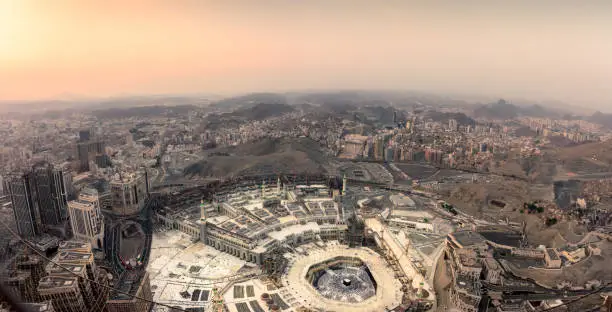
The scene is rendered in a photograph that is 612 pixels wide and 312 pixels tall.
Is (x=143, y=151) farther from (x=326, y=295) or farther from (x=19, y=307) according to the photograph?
(x=19, y=307)

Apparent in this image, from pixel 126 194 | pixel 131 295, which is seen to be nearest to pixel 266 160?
pixel 126 194

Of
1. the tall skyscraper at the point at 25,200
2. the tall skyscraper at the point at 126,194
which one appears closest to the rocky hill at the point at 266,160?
the tall skyscraper at the point at 126,194

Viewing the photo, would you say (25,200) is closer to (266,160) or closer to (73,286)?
(73,286)

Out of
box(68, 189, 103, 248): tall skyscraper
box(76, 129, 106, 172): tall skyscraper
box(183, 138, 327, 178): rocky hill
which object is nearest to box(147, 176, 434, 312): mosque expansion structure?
box(68, 189, 103, 248): tall skyscraper

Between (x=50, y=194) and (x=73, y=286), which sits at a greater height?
(x=50, y=194)

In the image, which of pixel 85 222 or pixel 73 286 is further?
pixel 85 222

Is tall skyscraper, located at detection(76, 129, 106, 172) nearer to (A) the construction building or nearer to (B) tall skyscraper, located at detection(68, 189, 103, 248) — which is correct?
(B) tall skyscraper, located at detection(68, 189, 103, 248)

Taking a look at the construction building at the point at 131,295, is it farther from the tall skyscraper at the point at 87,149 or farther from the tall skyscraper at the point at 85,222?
the tall skyscraper at the point at 87,149

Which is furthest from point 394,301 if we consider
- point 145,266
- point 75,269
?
point 75,269
